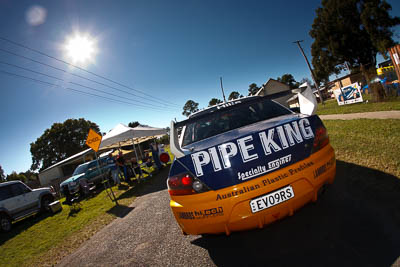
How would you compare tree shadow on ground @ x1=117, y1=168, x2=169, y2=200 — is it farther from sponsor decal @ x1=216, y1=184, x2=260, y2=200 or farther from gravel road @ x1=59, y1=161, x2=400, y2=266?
sponsor decal @ x1=216, y1=184, x2=260, y2=200

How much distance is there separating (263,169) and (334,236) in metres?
1.07

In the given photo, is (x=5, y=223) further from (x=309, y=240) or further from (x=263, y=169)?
(x=309, y=240)

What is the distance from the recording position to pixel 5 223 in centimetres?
640

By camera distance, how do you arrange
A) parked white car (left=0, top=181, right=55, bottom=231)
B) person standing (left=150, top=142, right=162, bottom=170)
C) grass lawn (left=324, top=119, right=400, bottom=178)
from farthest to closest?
person standing (left=150, top=142, right=162, bottom=170)
parked white car (left=0, top=181, right=55, bottom=231)
grass lawn (left=324, top=119, right=400, bottom=178)

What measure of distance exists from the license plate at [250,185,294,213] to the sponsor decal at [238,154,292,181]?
7.8 inches

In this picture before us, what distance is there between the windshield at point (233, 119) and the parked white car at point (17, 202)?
8308mm

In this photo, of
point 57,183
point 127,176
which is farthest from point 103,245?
point 57,183

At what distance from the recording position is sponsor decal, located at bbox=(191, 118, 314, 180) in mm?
1657

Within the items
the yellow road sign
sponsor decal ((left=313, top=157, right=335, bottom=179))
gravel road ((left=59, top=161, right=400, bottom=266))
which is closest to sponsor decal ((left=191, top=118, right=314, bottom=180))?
sponsor decal ((left=313, top=157, right=335, bottom=179))

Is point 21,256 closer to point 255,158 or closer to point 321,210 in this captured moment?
point 255,158

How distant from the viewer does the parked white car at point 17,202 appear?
6.52 metres

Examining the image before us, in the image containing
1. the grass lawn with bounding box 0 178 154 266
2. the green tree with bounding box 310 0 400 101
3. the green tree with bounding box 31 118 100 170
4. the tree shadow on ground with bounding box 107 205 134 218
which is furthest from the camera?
the green tree with bounding box 31 118 100 170

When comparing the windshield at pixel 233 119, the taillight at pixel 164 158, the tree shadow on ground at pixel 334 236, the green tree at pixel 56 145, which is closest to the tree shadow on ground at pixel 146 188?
the taillight at pixel 164 158

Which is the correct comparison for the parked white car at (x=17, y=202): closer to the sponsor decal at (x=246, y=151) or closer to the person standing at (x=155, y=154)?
the person standing at (x=155, y=154)
